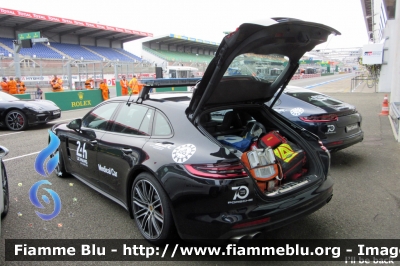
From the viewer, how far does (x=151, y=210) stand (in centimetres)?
311

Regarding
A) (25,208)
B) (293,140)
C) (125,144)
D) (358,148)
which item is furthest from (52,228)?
(358,148)

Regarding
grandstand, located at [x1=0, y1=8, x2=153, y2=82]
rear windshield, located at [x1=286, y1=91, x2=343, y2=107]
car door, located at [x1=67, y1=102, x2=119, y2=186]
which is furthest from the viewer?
grandstand, located at [x1=0, y1=8, x2=153, y2=82]

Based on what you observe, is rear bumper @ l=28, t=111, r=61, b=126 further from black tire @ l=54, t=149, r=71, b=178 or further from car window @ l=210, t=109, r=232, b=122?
car window @ l=210, t=109, r=232, b=122

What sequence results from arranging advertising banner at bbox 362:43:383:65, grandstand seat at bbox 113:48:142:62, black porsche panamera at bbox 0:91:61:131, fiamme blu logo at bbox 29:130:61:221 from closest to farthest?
fiamme blu logo at bbox 29:130:61:221
black porsche panamera at bbox 0:91:61:131
advertising banner at bbox 362:43:383:65
grandstand seat at bbox 113:48:142:62

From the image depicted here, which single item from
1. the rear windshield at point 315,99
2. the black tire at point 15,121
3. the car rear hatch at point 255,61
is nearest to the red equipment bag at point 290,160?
the car rear hatch at point 255,61

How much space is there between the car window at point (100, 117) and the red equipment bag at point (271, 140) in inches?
75.7

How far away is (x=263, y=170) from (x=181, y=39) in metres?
50.0

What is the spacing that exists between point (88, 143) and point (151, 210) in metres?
1.55

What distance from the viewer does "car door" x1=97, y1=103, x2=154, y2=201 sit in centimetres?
335

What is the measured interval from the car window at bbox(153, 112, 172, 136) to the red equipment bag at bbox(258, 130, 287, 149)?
41.3 inches

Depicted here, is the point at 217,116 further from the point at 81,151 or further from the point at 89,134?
the point at 81,151

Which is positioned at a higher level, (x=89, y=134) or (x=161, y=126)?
(x=161, y=126)

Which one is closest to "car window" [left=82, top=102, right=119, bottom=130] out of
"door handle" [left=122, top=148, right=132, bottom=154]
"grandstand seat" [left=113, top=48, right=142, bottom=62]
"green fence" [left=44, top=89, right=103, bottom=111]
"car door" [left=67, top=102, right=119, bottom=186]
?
"car door" [left=67, top=102, right=119, bottom=186]

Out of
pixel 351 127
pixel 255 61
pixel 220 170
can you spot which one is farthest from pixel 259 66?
pixel 351 127
